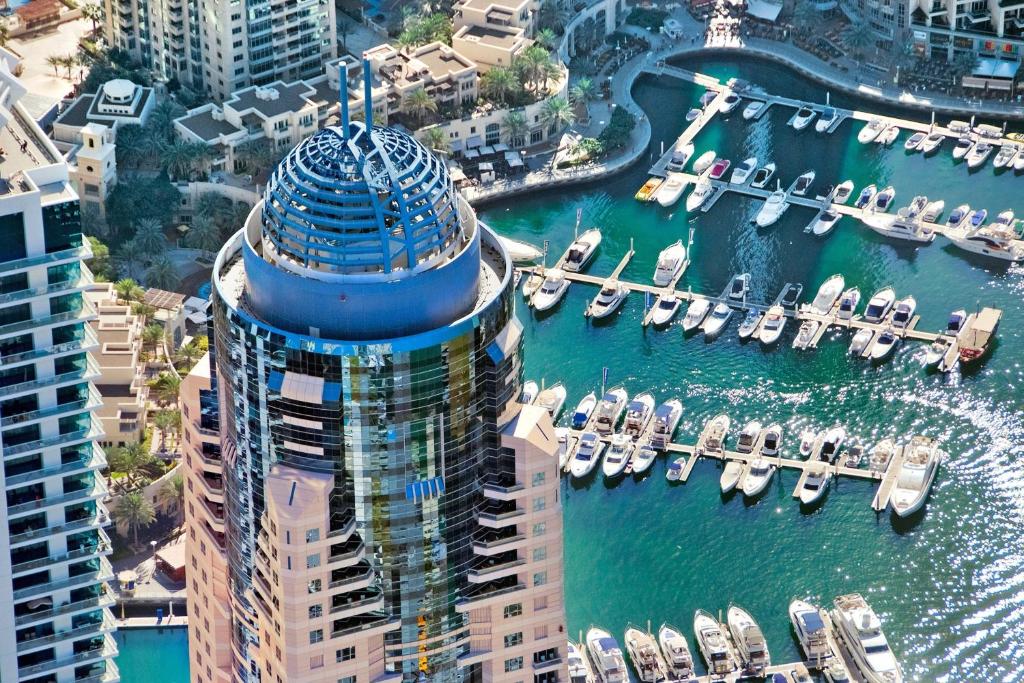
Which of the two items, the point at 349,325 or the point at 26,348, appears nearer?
the point at 349,325

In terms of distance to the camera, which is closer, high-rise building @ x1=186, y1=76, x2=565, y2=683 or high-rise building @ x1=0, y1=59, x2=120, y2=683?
high-rise building @ x1=186, y1=76, x2=565, y2=683

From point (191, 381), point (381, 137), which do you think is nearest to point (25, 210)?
point (191, 381)

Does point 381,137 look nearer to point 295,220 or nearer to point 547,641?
point 295,220

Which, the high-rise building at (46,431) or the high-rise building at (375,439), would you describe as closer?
the high-rise building at (375,439)
